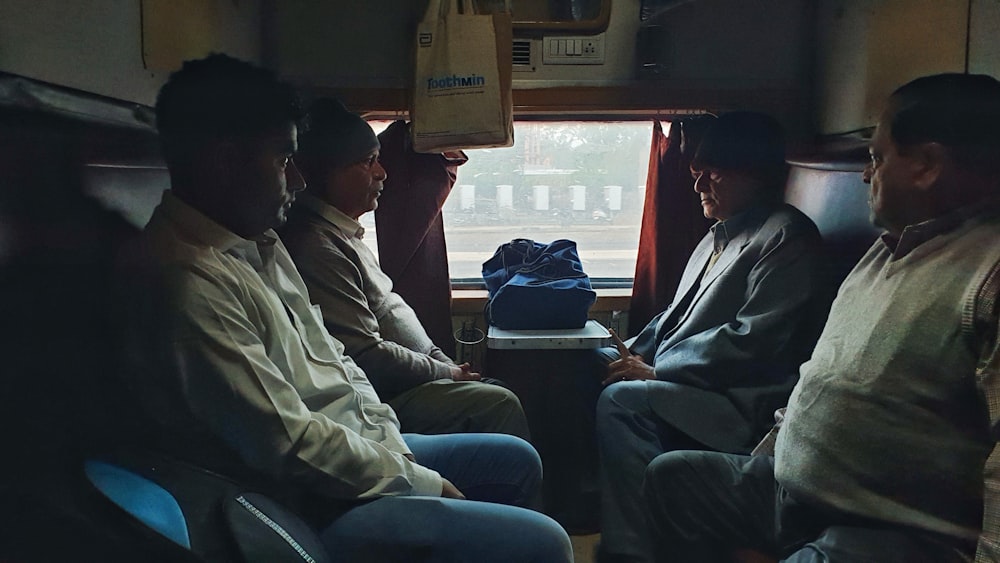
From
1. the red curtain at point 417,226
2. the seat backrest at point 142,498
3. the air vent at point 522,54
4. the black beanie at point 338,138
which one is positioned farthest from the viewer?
the red curtain at point 417,226

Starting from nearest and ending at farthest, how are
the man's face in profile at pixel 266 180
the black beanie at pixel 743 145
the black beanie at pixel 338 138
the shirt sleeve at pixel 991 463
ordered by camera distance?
1. the shirt sleeve at pixel 991 463
2. the man's face in profile at pixel 266 180
3. the black beanie at pixel 338 138
4. the black beanie at pixel 743 145

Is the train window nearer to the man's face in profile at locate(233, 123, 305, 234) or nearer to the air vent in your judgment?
the air vent

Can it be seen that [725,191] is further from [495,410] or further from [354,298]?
[354,298]

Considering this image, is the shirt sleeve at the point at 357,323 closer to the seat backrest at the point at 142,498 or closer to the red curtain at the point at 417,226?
the red curtain at the point at 417,226

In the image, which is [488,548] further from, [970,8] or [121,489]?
[970,8]

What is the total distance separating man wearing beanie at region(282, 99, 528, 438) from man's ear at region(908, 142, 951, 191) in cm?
90

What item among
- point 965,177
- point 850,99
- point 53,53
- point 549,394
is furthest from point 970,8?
point 549,394

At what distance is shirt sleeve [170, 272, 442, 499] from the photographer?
696 millimetres

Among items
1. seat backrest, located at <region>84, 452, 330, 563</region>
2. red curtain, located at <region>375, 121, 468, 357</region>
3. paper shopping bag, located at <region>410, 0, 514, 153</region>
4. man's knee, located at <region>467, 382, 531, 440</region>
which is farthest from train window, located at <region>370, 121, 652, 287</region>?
seat backrest, located at <region>84, 452, 330, 563</region>

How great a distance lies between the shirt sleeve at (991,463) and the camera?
26.2 inches

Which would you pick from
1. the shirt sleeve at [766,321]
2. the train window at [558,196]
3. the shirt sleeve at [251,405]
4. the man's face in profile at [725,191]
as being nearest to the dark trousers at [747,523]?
the shirt sleeve at [766,321]

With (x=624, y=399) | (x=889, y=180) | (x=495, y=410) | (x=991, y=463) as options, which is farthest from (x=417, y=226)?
(x=991, y=463)

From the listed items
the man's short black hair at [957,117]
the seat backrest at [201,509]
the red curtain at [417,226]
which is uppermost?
the man's short black hair at [957,117]

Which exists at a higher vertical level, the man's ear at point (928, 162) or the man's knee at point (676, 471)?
the man's ear at point (928, 162)
